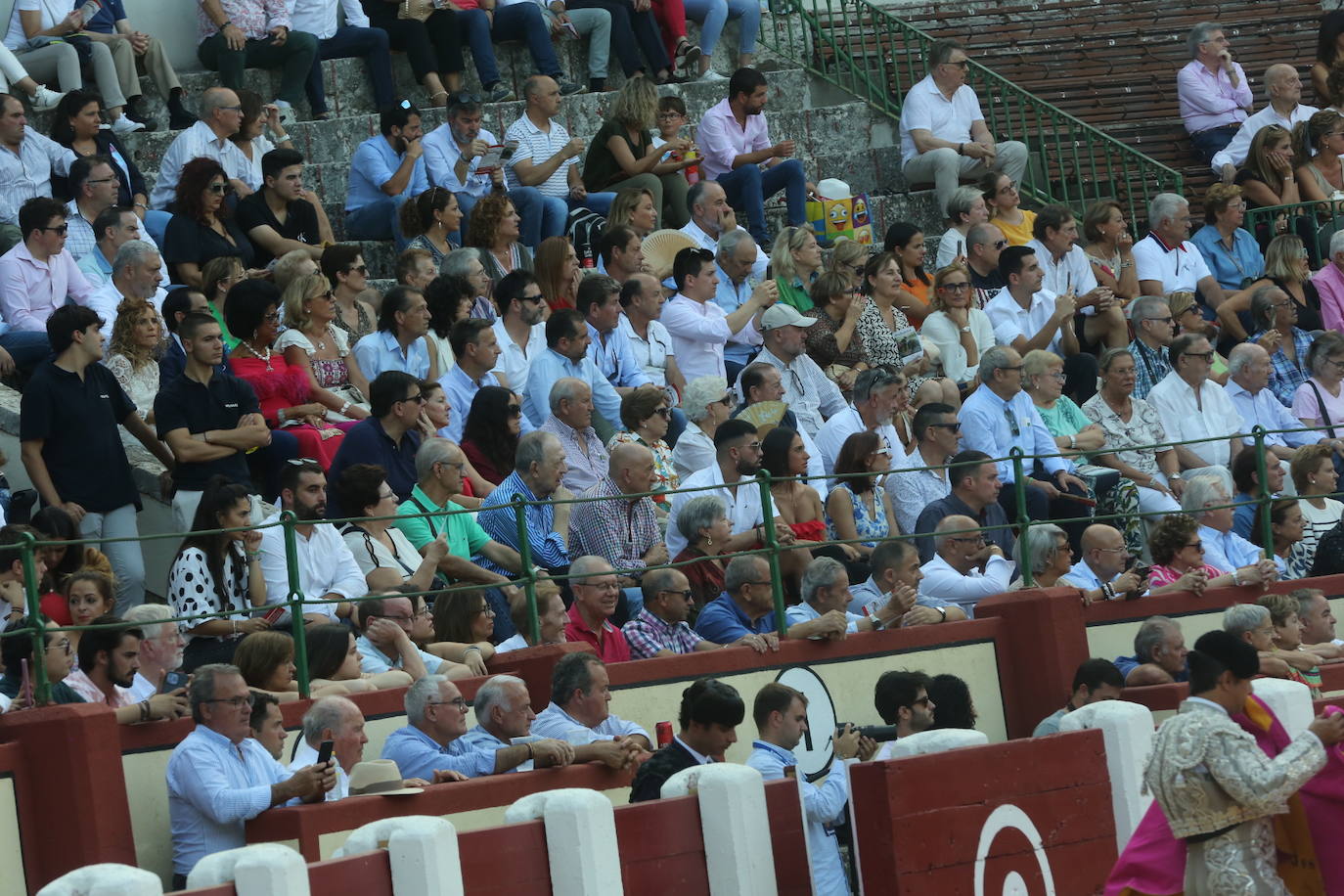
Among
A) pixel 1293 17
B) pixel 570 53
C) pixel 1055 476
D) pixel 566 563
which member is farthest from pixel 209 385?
pixel 1293 17

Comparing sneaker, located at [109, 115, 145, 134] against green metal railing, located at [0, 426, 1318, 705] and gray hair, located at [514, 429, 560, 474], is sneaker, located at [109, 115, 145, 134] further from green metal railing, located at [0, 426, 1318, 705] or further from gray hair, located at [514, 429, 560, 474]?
green metal railing, located at [0, 426, 1318, 705]

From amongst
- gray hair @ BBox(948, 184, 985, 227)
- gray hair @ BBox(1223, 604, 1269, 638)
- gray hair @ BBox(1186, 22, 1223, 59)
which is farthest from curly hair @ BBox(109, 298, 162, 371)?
gray hair @ BBox(1186, 22, 1223, 59)

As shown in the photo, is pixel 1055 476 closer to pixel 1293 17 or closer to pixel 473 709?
pixel 473 709

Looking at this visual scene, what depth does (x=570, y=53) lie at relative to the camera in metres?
19.1

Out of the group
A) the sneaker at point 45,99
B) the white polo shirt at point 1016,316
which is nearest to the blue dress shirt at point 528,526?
the white polo shirt at point 1016,316

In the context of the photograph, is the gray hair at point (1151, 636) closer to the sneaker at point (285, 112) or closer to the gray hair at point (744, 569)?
the gray hair at point (744, 569)

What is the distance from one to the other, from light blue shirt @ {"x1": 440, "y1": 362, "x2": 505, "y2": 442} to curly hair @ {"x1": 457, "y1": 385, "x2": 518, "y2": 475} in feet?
1.66

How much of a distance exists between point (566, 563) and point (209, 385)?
2.00 m

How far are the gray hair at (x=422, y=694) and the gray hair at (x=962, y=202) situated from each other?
26.7ft

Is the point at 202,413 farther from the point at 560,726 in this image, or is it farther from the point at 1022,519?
the point at 1022,519

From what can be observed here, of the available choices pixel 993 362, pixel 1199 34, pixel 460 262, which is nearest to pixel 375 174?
pixel 460 262

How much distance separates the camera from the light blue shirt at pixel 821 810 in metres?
10.3

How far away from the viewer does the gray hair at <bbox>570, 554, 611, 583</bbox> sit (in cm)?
1135

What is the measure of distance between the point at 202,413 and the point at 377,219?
418cm
